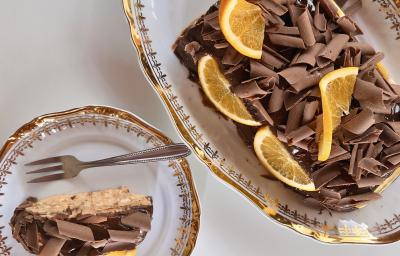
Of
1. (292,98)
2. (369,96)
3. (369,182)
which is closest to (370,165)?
(369,182)

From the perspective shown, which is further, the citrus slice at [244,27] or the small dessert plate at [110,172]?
the small dessert plate at [110,172]

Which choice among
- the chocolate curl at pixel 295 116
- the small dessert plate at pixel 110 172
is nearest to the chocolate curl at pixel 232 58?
the chocolate curl at pixel 295 116

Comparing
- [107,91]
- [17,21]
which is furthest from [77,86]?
[17,21]

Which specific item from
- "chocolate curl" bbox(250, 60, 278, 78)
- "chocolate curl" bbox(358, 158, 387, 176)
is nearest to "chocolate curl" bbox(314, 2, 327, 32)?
"chocolate curl" bbox(250, 60, 278, 78)

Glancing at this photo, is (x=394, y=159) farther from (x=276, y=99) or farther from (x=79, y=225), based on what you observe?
(x=79, y=225)

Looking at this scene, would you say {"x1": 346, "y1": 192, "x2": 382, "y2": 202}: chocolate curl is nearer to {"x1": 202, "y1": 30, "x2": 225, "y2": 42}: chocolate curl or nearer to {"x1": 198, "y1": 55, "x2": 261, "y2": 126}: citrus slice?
{"x1": 198, "y1": 55, "x2": 261, "y2": 126}: citrus slice

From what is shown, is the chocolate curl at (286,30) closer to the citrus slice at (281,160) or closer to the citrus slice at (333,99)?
the citrus slice at (333,99)

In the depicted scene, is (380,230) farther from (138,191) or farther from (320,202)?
(138,191)
